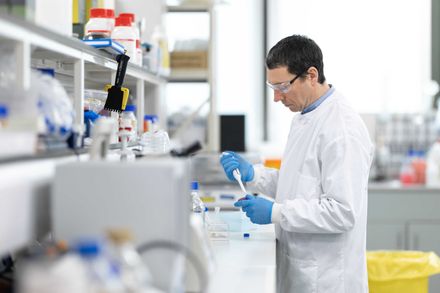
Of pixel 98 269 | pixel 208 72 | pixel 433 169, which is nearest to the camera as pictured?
pixel 98 269

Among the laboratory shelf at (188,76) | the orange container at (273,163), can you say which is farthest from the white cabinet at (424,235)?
the laboratory shelf at (188,76)

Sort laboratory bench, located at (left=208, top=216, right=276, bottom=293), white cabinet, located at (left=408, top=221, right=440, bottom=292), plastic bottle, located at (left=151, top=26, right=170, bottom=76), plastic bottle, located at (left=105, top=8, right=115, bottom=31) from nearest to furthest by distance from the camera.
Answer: laboratory bench, located at (left=208, top=216, right=276, bottom=293) → plastic bottle, located at (left=105, top=8, right=115, bottom=31) → plastic bottle, located at (left=151, top=26, right=170, bottom=76) → white cabinet, located at (left=408, top=221, right=440, bottom=292)

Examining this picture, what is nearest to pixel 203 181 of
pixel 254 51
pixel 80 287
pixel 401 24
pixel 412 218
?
pixel 412 218

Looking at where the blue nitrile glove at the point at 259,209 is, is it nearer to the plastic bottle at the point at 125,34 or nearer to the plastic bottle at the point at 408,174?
the plastic bottle at the point at 125,34

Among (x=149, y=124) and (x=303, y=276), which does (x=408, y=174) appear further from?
(x=303, y=276)

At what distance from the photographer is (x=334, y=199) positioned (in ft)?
6.66

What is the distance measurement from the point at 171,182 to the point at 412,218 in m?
3.21

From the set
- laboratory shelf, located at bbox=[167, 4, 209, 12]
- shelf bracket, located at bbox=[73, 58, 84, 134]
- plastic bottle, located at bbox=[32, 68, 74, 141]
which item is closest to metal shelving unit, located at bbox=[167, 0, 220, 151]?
laboratory shelf, located at bbox=[167, 4, 209, 12]

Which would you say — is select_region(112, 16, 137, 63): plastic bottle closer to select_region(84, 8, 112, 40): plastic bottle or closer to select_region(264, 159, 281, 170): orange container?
select_region(84, 8, 112, 40): plastic bottle

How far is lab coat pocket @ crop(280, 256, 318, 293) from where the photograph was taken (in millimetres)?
2133

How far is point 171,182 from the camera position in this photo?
4.09 feet

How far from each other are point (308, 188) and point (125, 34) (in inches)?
35.7

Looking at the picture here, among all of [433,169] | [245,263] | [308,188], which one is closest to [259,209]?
[308,188]

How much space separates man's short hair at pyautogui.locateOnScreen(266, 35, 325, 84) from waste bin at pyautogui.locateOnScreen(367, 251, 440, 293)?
974 mm
